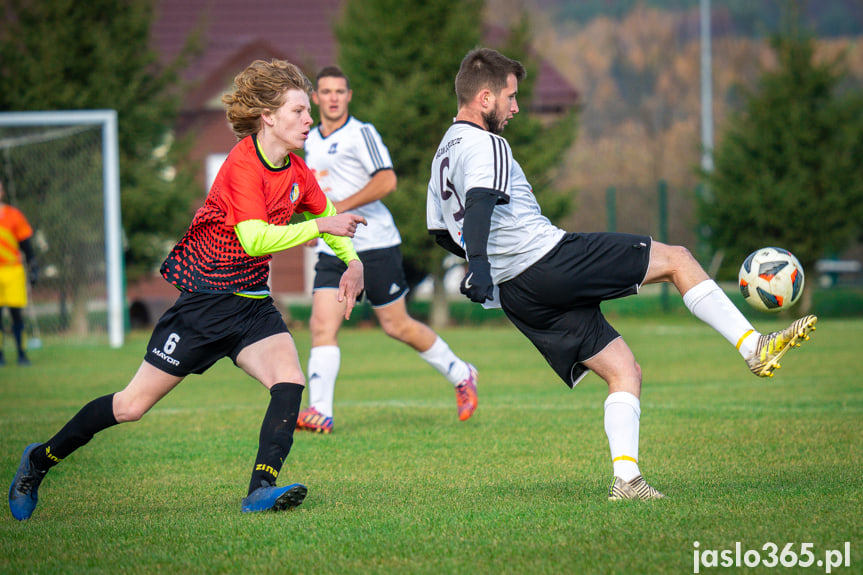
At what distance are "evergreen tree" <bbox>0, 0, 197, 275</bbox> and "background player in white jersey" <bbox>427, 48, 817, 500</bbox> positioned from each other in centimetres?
1552

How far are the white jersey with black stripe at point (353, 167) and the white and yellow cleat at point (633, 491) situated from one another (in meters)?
3.63

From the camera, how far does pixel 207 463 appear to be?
611 cm

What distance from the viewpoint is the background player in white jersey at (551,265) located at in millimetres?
4609

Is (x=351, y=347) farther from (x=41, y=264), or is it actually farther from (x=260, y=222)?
(x=260, y=222)

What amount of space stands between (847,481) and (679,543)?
1593mm

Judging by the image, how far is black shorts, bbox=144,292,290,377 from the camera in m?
4.69

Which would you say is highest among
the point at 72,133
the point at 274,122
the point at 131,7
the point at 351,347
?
the point at 131,7

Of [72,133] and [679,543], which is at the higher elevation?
[72,133]

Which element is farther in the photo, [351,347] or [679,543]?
[351,347]

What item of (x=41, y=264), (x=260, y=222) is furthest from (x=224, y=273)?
(x=41, y=264)

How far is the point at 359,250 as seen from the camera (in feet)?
25.6

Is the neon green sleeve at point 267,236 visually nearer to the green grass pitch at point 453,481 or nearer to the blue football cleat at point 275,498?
the blue football cleat at point 275,498

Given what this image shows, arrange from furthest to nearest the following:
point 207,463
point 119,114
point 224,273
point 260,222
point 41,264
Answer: point 119,114 → point 41,264 → point 207,463 → point 224,273 → point 260,222

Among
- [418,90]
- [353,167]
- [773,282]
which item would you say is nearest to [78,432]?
[773,282]
